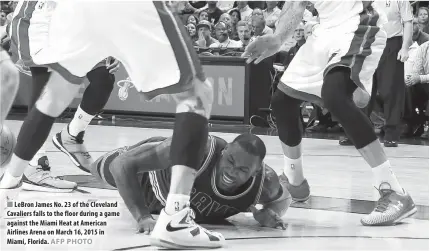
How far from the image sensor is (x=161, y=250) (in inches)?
132

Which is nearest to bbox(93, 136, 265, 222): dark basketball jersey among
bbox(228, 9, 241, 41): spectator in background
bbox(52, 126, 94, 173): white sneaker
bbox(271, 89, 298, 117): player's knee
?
bbox(271, 89, 298, 117): player's knee

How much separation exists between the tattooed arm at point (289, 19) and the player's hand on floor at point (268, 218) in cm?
107

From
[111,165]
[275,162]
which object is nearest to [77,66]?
[111,165]

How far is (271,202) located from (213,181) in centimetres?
39

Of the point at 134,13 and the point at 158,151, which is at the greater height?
the point at 134,13

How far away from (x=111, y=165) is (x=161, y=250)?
633 mm

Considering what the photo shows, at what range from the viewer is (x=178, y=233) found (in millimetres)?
3285

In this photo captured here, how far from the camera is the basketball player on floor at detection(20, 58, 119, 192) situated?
4981 millimetres

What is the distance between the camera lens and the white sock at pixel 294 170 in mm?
4641

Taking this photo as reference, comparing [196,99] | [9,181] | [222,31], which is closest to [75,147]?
[9,181]

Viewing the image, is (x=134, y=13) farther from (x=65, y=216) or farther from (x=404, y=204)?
(x=404, y=204)

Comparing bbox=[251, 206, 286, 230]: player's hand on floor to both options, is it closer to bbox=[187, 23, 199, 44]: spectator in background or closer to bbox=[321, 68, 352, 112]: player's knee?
bbox=[321, 68, 352, 112]: player's knee

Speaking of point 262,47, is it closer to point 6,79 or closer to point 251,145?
point 251,145

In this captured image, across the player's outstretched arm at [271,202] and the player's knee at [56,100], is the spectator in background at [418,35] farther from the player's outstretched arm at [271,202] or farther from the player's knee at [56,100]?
the player's knee at [56,100]
